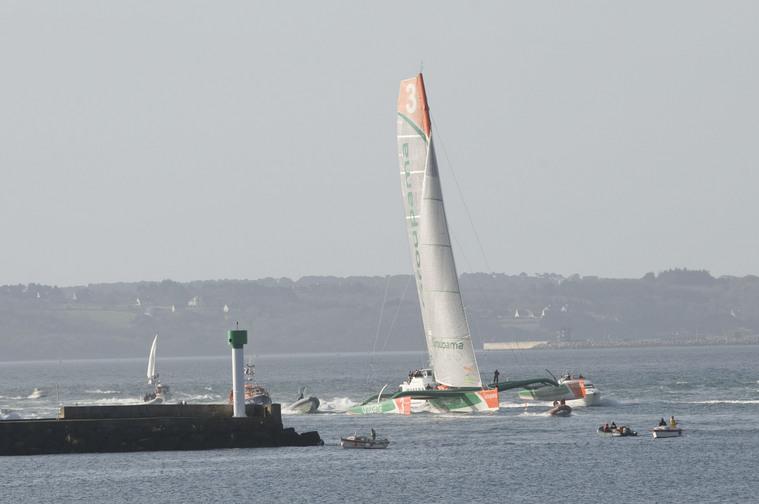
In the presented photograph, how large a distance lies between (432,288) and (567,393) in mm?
13897

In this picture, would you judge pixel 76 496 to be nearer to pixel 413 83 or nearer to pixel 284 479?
pixel 284 479

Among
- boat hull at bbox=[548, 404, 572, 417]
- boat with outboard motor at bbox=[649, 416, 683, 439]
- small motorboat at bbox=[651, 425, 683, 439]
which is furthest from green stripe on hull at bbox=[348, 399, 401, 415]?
small motorboat at bbox=[651, 425, 683, 439]

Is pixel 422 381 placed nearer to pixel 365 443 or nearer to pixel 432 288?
pixel 432 288

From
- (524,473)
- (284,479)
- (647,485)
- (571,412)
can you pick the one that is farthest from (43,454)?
(571,412)

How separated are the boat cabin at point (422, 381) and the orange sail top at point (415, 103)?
1658cm

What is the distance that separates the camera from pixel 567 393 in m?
111

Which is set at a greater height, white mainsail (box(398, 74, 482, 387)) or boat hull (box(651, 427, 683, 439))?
white mainsail (box(398, 74, 482, 387))

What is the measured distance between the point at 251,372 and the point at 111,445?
24.9 metres

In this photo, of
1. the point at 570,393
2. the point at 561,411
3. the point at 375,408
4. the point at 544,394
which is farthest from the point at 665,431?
the point at 375,408

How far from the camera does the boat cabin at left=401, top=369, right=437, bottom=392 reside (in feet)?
346

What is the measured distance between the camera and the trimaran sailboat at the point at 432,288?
338 feet

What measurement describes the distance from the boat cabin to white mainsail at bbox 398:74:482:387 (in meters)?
1.34

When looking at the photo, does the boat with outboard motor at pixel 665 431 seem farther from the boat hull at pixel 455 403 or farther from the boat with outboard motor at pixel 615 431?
the boat hull at pixel 455 403

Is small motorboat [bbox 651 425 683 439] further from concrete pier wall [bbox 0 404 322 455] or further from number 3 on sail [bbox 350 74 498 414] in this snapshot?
concrete pier wall [bbox 0 404 322 455]
